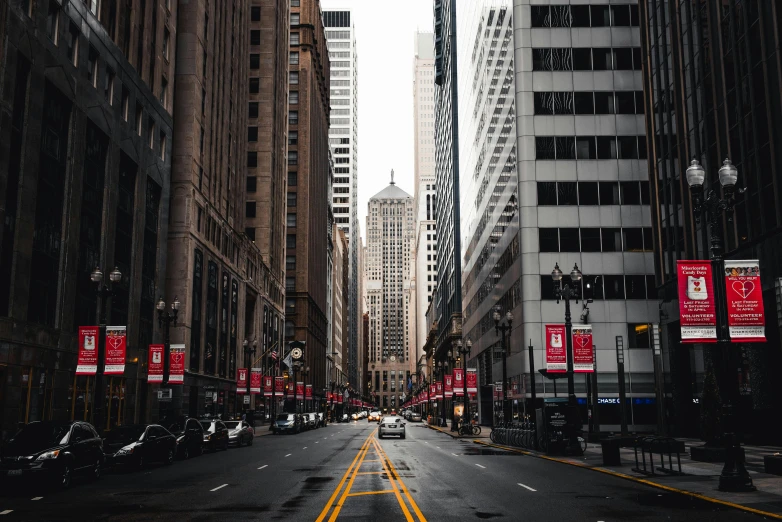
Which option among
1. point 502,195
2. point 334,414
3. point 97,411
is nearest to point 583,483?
point 97,411

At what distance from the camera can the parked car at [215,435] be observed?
37344 mm

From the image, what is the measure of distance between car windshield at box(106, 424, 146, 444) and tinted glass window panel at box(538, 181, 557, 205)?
125 feet

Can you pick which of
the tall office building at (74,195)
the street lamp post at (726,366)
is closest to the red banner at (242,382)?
the tall office building at (74,195)

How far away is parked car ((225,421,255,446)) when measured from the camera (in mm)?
42156

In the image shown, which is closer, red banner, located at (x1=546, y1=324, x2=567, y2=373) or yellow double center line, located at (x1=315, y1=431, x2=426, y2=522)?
yellow double center line, located at (x1=315, y1=431, x2=426, y2=522)

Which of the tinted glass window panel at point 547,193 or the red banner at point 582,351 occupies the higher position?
the tinted glass window panel at point 547,193

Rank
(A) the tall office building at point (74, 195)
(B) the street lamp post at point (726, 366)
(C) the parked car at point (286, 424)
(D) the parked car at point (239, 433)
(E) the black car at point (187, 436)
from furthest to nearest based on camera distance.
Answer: (C) the parked car at point (286, 424), (D) the parked car at point (239, 433), (A) the tall office building at point (74, 195), (E) the black car at point (187, 436), (B) the street lamp post at point (726, 366)

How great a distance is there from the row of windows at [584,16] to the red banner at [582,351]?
1394 inches

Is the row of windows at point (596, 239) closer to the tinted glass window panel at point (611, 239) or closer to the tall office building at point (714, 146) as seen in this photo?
the tinted glass window panel at point (611, 239)

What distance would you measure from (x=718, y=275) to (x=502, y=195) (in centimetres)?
4802

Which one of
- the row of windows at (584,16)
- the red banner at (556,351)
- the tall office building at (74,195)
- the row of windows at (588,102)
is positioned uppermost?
the row of windows at (584,16)


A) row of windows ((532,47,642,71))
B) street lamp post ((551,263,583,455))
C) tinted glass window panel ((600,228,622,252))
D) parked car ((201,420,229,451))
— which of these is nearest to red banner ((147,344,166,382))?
parked car ((201,420,229,451))

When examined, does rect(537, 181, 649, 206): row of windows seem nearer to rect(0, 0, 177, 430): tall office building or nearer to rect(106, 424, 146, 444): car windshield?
rect(0, 0, 177, 430): tall office building

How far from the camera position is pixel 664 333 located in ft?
153
